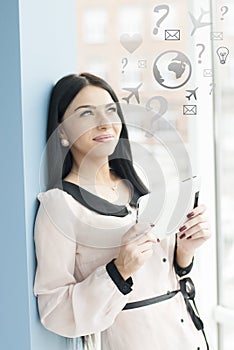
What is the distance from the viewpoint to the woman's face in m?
1.20

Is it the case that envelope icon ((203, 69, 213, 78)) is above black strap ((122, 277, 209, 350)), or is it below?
above

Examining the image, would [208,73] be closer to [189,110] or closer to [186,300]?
[189,110]

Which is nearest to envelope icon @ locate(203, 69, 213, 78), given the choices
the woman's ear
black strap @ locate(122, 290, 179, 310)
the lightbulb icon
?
the lightbulb icon

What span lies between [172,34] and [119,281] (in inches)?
32.1

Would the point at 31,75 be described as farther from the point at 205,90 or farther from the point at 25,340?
the point at 205,90

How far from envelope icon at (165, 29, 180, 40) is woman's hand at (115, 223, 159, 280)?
0.70 m

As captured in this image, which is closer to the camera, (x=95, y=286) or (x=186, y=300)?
(x=95, y=286)

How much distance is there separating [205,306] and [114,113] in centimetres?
82

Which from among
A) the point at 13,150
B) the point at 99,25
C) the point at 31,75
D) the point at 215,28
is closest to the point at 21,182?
the point at 13,150

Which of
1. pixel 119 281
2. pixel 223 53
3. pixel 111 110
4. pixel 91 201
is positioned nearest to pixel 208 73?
pixel 223 53

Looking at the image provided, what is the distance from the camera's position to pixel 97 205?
3.85 ft

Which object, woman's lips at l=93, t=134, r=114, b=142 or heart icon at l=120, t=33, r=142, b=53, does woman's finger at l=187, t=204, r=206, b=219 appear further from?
heart icon at l=120, t=33, r=142, b=53

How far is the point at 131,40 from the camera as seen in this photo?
1659mm

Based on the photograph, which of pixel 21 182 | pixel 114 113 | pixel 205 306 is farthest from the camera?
pixel 205 306
